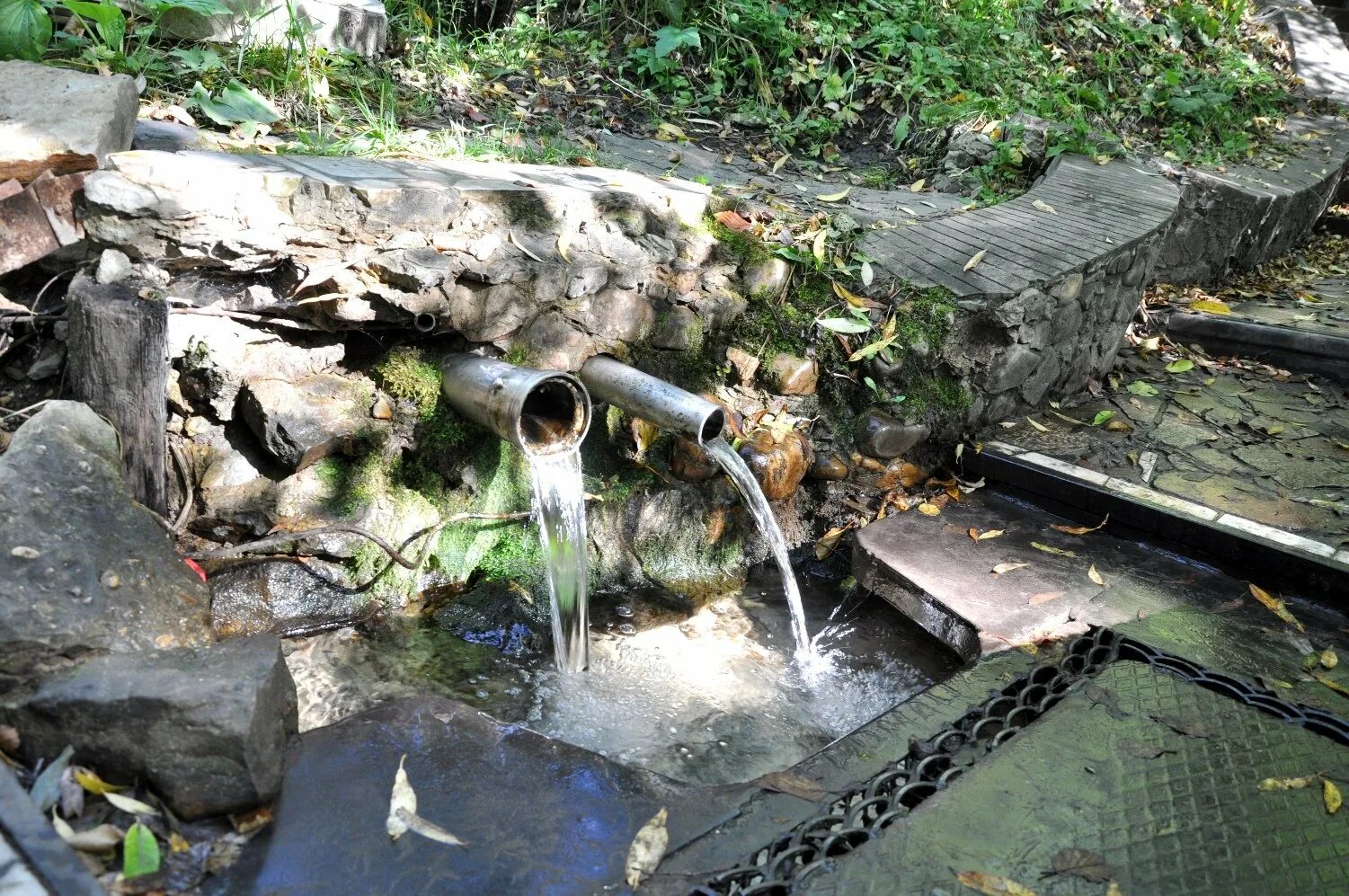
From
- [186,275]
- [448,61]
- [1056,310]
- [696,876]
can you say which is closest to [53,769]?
[696,876]

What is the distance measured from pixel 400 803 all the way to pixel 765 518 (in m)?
1.73

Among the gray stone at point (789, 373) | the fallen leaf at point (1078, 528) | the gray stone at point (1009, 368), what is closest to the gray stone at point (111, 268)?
the gray stone at point (789, 373)

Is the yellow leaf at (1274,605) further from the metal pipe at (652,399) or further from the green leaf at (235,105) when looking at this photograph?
the green leaf at (235,105)

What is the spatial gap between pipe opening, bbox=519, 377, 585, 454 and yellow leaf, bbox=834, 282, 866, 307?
1371 mm

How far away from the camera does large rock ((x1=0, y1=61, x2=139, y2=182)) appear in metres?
2.87

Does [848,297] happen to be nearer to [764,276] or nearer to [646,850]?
[764,276]

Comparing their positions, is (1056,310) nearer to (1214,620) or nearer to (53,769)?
(1214,620)

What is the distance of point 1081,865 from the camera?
2.17 meters

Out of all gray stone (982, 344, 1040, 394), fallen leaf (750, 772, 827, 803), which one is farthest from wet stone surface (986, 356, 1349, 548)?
fallen leaf (750, 772, 827, 803)

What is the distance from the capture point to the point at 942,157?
5809 millimetres

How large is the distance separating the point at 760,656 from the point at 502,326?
1.45 m

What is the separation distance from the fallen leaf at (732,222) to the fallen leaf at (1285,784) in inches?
105

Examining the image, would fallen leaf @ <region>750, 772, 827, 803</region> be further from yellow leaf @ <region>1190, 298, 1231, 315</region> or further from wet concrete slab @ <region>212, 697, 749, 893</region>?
yellow leaf @ <region>1190, 298, 1231, 315</region>

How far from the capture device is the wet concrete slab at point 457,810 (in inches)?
84.7
